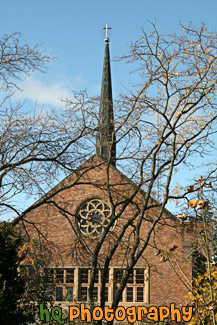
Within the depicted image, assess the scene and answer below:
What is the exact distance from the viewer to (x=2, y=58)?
1124 centimetres

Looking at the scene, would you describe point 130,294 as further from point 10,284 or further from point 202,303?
point 10,284

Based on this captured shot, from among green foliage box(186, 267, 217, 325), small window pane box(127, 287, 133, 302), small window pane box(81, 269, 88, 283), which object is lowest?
green foliage box(186, 267, 217, 325)

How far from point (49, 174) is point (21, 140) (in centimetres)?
129

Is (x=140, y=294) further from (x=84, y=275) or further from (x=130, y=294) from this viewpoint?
(x=84, y=275)

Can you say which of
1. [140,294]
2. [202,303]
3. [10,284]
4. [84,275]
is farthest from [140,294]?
[10,284]

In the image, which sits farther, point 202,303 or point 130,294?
point 130,294

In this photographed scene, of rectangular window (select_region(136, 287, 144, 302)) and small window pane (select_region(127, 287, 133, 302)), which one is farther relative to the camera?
small window pane (select_region(127, 287, 133, 302))

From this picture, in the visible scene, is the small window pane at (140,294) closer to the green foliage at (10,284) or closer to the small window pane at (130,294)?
the small window pane at (130,294)

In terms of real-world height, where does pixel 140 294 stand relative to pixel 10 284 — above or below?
above

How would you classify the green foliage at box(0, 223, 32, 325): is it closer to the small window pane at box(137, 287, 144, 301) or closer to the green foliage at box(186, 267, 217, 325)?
the green foliage at box(186, 267, 217, 325)

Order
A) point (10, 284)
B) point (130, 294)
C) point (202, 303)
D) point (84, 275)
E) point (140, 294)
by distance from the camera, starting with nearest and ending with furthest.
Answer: point (10, 284), point (202, 303), point (140, 294), point (130, 294), point (84, 275)

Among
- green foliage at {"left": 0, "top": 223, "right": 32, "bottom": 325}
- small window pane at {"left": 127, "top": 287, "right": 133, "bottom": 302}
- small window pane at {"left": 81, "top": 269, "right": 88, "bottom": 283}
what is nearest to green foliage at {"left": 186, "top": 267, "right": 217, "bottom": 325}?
green foliage at {"left": 0, "top": 223, "right": 32, "bottom": 325}

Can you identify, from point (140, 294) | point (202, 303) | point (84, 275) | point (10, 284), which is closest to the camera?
point (10, 284)

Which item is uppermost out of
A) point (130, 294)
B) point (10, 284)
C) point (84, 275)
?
point (84, 275)
